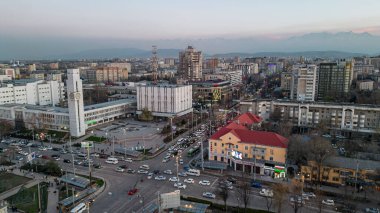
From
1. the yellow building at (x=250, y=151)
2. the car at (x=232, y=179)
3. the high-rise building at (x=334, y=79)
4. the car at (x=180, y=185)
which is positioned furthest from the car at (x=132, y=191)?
the high-rise building at (x=334, y=79)

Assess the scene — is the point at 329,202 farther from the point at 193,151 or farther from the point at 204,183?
the point at 193,151

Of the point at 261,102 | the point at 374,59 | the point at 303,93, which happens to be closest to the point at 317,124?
the point at 261,102

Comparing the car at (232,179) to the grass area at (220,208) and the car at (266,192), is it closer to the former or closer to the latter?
the car at (266,192)

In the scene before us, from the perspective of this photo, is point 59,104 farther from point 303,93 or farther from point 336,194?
point 336,194

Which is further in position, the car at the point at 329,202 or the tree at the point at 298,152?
the tree at the point at 298,152

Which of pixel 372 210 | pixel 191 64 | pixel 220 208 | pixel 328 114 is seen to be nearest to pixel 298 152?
pixel 372 210

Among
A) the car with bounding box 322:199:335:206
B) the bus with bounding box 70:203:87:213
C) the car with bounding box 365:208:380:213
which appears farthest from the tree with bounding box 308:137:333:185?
the bus with bounding box 70:203:87:213

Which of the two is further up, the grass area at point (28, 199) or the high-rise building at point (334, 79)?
the high-rise building at point (334, 79)
